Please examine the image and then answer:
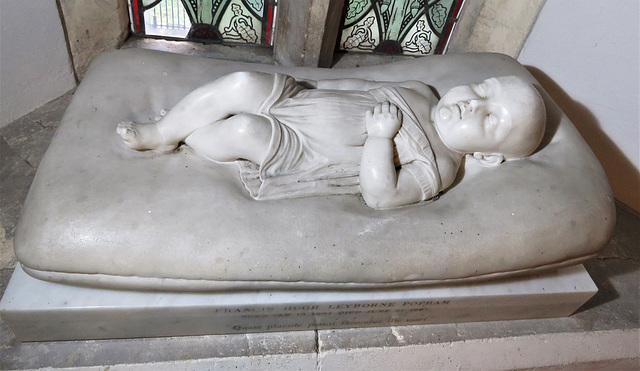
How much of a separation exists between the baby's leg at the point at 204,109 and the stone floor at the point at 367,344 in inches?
35.2

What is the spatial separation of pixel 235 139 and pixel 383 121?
0.66m

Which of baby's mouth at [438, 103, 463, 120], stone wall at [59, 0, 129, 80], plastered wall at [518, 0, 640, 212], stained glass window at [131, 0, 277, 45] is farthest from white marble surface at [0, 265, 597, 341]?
stained glass window at [131, 0, 277, 45]

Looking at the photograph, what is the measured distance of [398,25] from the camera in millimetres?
3680

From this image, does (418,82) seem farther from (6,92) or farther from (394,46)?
(6,92)

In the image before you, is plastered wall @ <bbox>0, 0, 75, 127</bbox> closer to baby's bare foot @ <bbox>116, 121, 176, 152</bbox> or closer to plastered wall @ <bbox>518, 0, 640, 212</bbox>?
baby's bare foot @ <bbox>116, 121, 176, 152</bbox>

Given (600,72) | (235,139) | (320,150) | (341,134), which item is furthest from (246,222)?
(600,72)

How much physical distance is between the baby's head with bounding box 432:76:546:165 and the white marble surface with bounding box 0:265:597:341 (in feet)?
2.15

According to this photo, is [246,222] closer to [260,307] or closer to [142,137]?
[260,307]

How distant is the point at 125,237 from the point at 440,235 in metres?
1.28

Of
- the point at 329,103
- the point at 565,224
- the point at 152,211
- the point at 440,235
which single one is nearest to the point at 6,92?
the point at 152,211

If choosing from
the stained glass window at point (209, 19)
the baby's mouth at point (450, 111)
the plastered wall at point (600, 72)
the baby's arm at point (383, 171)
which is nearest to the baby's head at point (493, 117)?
the baby's mouth at point (450, 111)

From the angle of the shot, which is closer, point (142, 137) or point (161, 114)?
point (142, 137)

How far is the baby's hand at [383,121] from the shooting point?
224 centimetres

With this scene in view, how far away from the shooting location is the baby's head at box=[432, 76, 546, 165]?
2.19 m
